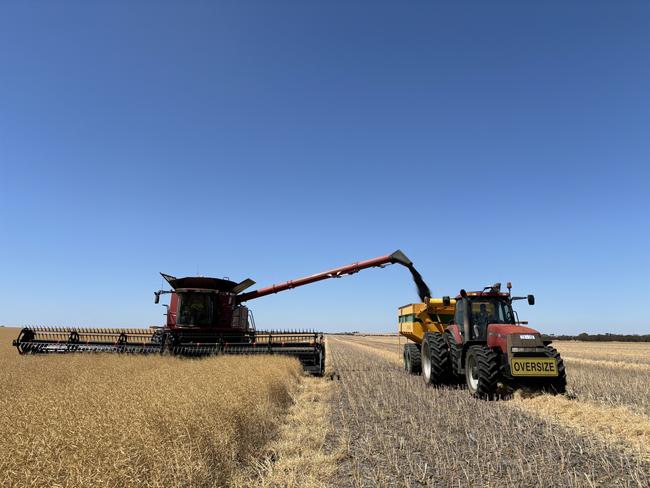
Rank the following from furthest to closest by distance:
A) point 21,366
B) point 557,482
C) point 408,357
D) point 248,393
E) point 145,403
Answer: point 408,357 → point 21,366 → point 248,393 → point 145,403 → point 557,482

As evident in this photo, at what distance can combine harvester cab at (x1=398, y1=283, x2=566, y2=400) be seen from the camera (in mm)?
7859

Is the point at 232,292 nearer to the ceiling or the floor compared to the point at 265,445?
nearer to the ceiling

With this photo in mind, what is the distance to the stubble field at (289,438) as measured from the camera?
10.3 feet

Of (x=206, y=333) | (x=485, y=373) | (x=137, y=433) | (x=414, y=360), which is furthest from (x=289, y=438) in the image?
(x=206, y=333)

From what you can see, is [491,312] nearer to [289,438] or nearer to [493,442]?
[493,442]

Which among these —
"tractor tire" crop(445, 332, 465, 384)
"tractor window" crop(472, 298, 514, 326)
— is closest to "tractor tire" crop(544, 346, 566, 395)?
"tractor window" crop(472, 298, 514, 326)

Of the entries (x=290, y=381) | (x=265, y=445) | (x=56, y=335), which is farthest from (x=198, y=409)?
(x=56, y=335)

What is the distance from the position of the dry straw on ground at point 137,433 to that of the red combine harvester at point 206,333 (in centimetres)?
636

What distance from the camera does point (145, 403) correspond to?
14.3 ft

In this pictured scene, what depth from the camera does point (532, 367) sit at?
7.80m

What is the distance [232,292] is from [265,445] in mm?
10540

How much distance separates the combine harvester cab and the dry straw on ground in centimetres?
422

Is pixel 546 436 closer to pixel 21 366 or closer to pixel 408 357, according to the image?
pixel 408 357

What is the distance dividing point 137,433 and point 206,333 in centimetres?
1081
